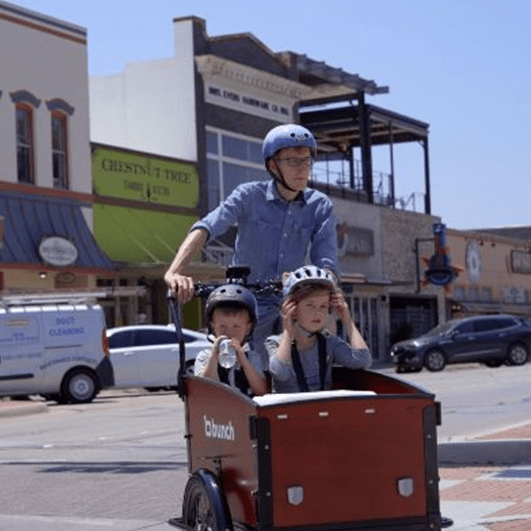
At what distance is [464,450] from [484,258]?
160 feet

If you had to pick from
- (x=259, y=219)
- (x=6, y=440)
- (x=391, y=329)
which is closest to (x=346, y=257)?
(x=391, y=329)

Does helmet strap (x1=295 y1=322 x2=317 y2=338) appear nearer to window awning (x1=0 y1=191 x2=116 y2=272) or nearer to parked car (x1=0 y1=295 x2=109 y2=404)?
parked car (x1=0 y1=295 x2=109 y2=404)

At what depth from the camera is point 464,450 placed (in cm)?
1184

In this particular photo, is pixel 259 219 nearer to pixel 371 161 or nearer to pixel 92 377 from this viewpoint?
pixel 92 377

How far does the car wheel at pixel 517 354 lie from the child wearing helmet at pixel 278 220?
32373 mm

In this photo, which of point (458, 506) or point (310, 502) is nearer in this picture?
point (310, 502)

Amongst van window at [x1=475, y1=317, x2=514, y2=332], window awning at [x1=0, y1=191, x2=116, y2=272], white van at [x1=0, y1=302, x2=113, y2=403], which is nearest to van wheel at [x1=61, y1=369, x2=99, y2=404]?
white van at [x1=0, y1=302, x2=113, y2=403]

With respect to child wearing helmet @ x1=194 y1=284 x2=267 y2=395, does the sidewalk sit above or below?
below

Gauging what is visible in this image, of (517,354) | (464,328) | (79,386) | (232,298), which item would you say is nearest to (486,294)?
(517,354)

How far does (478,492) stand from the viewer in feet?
32.3

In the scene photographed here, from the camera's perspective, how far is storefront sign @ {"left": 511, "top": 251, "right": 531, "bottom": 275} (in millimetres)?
62875

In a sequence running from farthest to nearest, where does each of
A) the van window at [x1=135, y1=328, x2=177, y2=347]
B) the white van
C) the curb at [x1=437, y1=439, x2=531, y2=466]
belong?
the van window at [x1=135, y1=328, x2=177, y2=347] < the white van < the curb at [x1=437, y1=439, x2=531, y2=466]

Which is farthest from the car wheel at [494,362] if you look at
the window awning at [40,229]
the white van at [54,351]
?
the white van at [54,351]

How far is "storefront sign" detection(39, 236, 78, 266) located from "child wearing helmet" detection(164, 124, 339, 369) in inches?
1018
